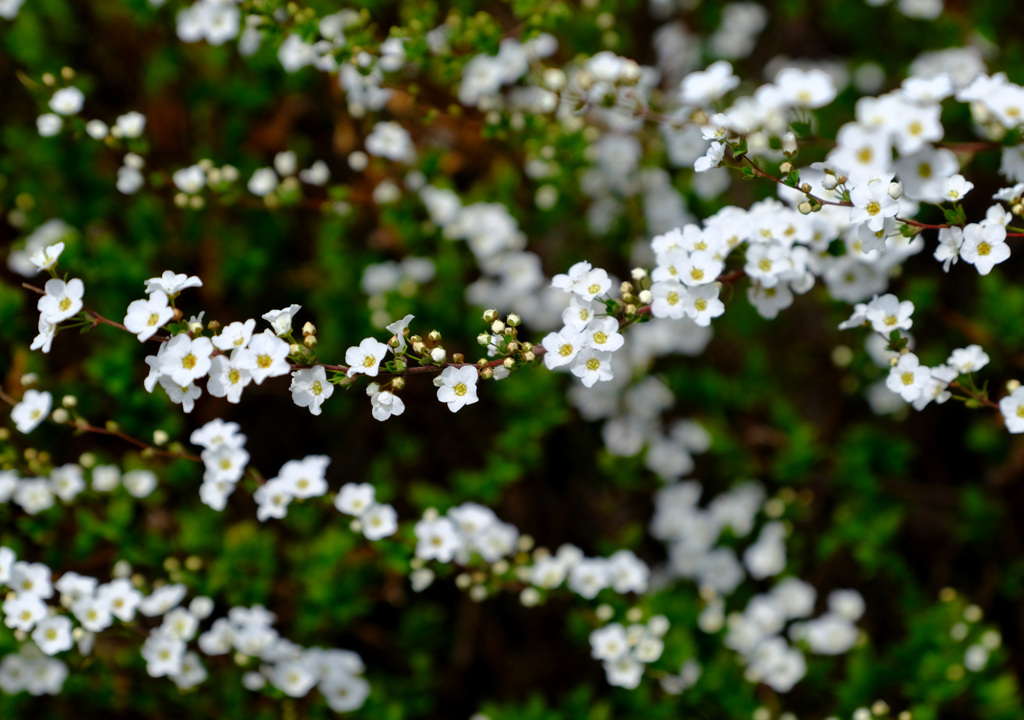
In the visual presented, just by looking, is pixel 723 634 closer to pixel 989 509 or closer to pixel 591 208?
pixel 989 509

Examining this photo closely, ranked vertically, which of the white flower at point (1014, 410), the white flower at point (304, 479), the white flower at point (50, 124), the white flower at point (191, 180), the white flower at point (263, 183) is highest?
the white flower at point (50, 124)

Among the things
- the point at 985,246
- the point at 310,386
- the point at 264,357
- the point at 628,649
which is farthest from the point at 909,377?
the point at 264,357

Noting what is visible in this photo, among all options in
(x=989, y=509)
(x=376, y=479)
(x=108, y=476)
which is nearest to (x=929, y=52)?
(x=989, y=509)

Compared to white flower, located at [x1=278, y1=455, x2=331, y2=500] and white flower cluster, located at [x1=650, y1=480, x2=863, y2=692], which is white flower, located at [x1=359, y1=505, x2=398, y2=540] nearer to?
white flower, located at [x1=278, y1=455, x2=331, y2=500]

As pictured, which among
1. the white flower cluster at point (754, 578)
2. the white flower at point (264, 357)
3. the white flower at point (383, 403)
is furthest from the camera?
the white flower cluster at point (754, 578)

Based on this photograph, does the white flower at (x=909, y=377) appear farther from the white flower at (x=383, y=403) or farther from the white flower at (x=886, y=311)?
the white flower at (x=383, y=403)

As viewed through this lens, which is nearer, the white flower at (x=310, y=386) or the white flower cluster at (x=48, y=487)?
the white flower at (x=310, y=386)

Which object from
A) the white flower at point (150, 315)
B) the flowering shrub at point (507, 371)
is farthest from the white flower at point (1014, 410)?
the white flower at point (150, 315)

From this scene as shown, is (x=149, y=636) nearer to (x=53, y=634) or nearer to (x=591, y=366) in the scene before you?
(x=53, y=634)
